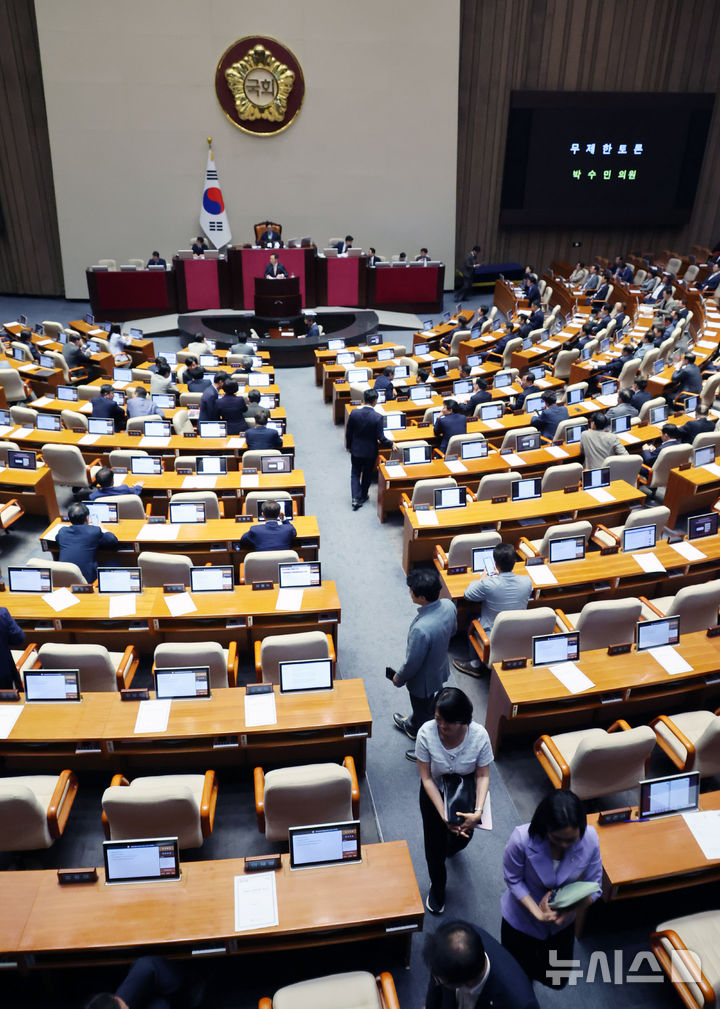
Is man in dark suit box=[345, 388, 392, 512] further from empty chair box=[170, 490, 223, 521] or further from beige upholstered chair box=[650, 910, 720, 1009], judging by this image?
beige upholstered chair box=[650, 910, 720, 1009]

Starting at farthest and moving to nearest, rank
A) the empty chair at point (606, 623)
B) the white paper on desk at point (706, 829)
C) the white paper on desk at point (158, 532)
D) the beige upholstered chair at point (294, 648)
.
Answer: the white paper on desk at point (158, 532), the empty chair at point (606, 623), the beige upholstered chair at point (294, 648), the white paper on desk at point (706, 829)

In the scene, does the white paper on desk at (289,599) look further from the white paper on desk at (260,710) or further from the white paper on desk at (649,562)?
the white paper on desk at (649,562)

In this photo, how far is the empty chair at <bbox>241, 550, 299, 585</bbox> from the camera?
5.54 m

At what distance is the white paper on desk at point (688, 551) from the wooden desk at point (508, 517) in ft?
2.93

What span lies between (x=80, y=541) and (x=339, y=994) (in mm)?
3951

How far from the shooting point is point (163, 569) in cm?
553

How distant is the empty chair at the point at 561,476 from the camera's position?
23.4 feet

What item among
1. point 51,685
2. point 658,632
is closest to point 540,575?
point 658,632

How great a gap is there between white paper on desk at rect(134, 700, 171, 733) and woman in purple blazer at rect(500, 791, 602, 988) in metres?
2.09

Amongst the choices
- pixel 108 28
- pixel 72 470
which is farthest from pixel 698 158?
pixel 72 470

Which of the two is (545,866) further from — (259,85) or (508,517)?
(259,85)

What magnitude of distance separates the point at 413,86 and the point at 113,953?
59.2ft

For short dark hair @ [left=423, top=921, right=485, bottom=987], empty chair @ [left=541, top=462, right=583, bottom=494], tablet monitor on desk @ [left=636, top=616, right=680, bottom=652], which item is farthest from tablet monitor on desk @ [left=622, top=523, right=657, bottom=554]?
short dark hair @ [left=423, top=921, right=485, bottom=987]

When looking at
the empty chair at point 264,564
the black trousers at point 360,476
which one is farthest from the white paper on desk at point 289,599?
the black trousers at point 360,476
